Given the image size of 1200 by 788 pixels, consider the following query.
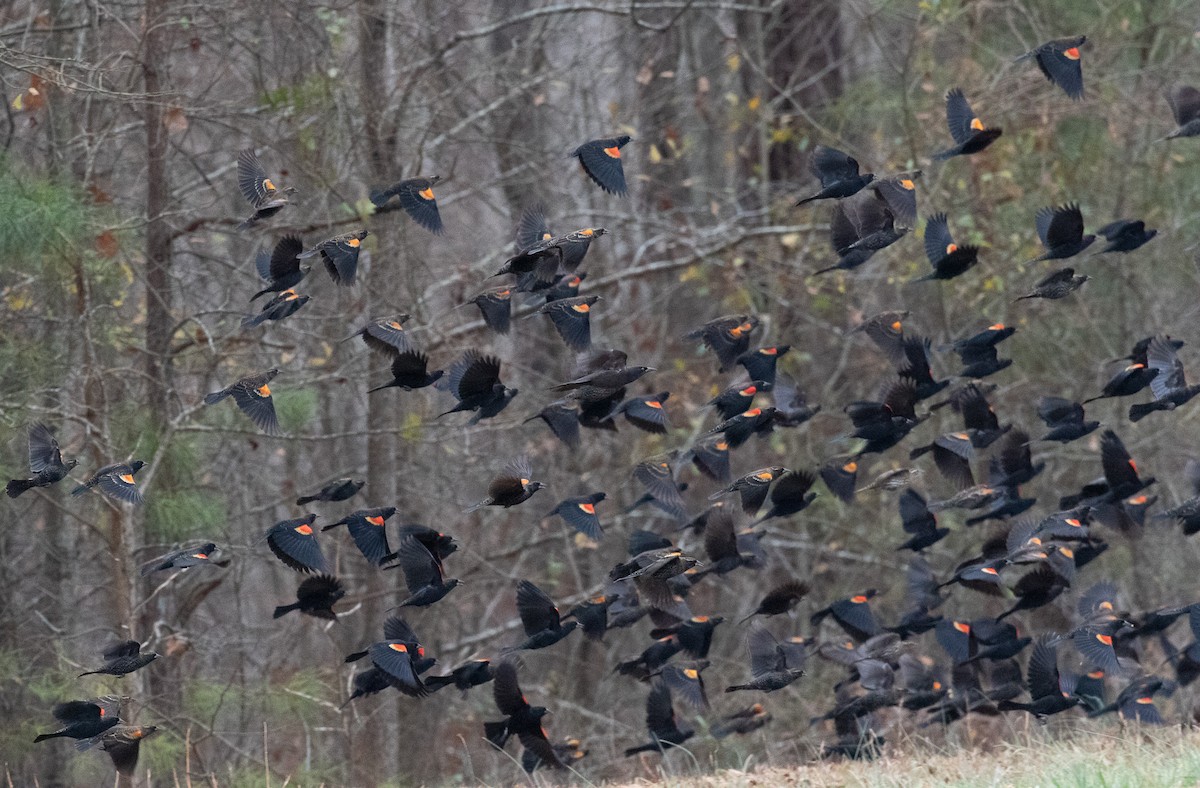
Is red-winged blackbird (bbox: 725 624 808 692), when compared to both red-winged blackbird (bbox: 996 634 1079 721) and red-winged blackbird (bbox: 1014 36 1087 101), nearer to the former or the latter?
red-winged blackbird (bbox: 996 634 1079 721)

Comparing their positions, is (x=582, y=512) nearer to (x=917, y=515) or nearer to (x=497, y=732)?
(x=497, y=732)

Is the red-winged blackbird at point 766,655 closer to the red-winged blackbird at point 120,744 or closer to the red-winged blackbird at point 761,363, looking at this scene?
the red-winged blackbird at point 761,363

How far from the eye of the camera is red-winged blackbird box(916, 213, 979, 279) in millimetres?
6234

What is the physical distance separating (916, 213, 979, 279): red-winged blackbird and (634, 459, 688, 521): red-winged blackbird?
1.07 metres

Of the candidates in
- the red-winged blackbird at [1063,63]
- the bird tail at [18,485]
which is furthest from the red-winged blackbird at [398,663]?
the red-winged blackbird at [1063,63]

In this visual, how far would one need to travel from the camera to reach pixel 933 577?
7.09m

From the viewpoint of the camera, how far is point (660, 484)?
20.9 feet

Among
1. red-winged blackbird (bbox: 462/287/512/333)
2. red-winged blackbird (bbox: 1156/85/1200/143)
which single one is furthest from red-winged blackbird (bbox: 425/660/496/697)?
red-winged blackbird (bbox: 1156/85/1200/143)

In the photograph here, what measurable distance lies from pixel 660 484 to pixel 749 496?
0.38 metres

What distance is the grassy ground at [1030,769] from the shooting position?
14.4 ft

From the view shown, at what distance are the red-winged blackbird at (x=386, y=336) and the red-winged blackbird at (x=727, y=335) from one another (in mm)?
1210

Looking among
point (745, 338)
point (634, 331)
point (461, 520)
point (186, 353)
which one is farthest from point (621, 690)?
point (745, 338)

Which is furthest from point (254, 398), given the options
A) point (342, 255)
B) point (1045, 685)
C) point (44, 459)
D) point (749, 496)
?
point (1045, 685)

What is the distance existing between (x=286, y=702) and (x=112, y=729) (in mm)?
2584
